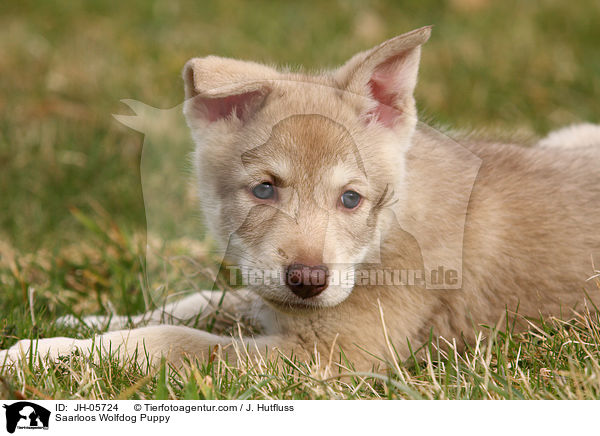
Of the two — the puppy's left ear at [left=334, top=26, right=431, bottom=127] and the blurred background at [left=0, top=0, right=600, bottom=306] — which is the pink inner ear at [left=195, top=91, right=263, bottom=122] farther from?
the blurred background at [left=0, top=0, right=600, bottom=306]

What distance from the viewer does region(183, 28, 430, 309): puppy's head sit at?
2705mm

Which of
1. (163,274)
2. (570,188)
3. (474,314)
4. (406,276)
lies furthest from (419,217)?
(163,274)

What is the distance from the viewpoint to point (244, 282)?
3049mm

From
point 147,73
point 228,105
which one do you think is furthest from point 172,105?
point 228,105

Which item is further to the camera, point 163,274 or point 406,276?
point 163,274

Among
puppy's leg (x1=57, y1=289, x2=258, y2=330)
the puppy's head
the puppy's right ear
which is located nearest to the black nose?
the puppy's head

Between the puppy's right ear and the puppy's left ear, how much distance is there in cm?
36

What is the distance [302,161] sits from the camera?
274cm

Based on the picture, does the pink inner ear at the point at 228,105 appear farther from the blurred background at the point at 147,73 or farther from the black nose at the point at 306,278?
the blurred background at the point at 147,73

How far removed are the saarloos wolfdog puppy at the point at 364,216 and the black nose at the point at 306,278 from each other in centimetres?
1

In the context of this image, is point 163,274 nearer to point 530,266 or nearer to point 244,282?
point 244,282

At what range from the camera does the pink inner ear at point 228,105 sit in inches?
117
